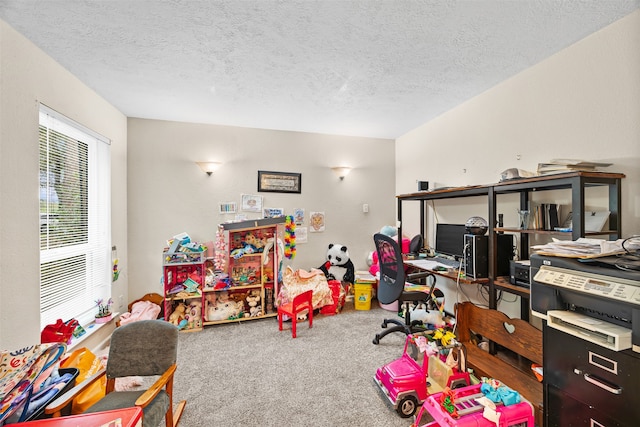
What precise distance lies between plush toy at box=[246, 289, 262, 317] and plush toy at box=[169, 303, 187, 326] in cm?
74

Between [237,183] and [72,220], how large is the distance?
172 centimetres

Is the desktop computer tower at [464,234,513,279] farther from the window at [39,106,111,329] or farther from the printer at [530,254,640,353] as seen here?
the window at [39,106,111,329]

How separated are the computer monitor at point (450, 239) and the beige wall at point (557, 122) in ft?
0.61

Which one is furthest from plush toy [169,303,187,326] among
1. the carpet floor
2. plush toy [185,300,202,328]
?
the carpet floor

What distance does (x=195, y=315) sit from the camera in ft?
9.93

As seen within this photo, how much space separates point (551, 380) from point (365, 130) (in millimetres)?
3242

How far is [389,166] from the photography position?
165 inches

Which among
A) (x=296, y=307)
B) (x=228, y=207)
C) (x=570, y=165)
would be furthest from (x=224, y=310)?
(x=570, y=165)

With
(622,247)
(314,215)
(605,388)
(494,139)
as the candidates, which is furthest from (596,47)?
(314,215)

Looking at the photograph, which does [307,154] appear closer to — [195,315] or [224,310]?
[224,310]

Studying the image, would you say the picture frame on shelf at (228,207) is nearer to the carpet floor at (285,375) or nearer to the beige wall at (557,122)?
the carpet floor at (285,375)

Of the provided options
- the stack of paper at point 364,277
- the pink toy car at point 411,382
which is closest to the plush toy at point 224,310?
the stack of paper at point 364,277

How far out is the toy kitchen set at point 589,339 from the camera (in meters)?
1.03

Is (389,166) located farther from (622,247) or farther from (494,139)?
(622,247)
